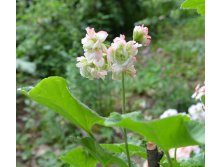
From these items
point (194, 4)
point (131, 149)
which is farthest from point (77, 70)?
point (194, 4)

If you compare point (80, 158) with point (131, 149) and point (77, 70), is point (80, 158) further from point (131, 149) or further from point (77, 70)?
point (77, 70)

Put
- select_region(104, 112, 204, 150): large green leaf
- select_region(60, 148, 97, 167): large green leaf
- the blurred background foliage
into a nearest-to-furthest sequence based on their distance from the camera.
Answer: select_region(104, 112, 204, 150): large green leaf
select_region(60, 148, 97, 167): large green leaf
the blurred background foliage

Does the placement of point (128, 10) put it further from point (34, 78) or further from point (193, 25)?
point (34, 78)

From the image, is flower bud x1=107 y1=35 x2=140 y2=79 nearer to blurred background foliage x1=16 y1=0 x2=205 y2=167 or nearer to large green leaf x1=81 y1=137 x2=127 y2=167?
large green leaf x1=81 y1=137 x2=127 y2=167

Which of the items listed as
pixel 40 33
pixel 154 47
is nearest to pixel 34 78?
pixel 40 33

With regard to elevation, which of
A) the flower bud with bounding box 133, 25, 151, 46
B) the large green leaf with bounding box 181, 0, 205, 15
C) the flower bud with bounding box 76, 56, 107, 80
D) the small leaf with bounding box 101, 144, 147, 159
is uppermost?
the large green leaf with bounding box 181, 0, 205, 15

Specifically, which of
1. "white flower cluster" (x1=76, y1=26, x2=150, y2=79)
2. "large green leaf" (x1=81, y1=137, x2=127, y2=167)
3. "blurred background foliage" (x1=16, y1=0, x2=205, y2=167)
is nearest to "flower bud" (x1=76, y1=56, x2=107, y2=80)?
"white flower cluster" (x1=76, y1=26, x2=150, y2=79)
